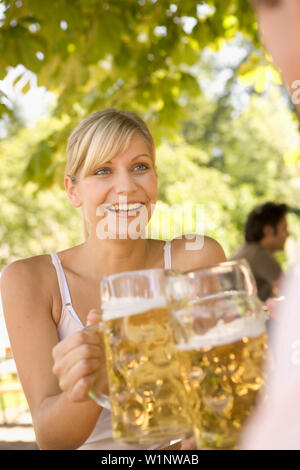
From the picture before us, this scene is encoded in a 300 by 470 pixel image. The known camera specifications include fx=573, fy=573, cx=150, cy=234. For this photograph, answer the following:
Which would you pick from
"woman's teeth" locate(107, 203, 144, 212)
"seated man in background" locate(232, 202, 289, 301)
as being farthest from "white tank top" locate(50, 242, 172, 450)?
"seated man in background" locate(232, 202, 289, 301)

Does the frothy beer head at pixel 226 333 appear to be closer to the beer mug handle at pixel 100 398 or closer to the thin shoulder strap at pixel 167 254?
the beer mug handle at pixel 100 398

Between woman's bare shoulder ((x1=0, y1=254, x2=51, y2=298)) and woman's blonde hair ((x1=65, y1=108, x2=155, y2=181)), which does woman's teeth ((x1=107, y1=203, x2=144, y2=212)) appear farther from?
woman's bare shoulder ((x1=0, y1=254, x2=51, y2=298))

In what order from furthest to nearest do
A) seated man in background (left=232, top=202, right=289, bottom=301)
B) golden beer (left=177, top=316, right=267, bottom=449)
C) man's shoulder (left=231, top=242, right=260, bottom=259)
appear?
man's shoulder (left=231, top=242, right=260, bottom=259), seated man in background (left=232, top=202, right=289, bottom=301), golden beer (left=177, top=316, right=267, bottom=449)

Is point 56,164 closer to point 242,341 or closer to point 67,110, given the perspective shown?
point 67,110

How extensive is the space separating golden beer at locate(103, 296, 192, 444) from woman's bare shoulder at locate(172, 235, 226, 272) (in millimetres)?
1023

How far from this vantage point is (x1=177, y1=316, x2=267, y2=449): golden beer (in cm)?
73

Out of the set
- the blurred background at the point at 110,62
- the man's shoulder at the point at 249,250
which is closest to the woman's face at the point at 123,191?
the blurred background at the point at 110,62

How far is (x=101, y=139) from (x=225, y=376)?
1037mm

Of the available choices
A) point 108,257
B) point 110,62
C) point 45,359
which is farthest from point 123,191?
point 110,62

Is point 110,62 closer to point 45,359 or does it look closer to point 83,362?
point 45,359

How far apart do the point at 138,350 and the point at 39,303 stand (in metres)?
0.86

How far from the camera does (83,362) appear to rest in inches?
34.6
